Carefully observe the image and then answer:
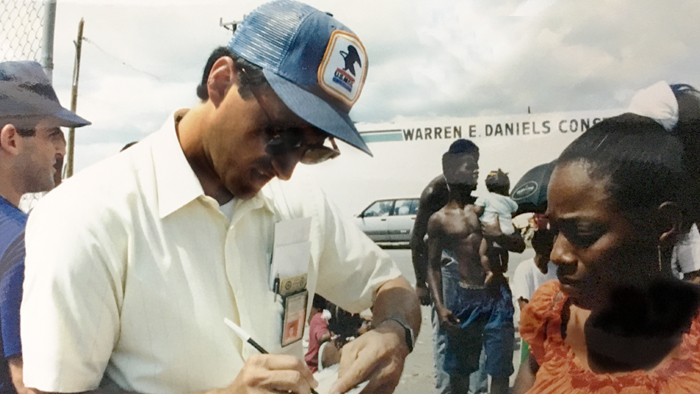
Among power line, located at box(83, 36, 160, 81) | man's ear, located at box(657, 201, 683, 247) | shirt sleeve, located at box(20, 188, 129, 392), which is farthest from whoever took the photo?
power line, located at box(83, 36, 160, 81)

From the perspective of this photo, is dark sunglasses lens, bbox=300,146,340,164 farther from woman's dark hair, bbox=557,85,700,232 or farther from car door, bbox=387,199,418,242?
woman's dark hair, bbox=557,85,700,232

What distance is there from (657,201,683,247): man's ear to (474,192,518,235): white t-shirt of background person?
Answer: 367 mm

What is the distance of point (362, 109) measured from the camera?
139 centimetres

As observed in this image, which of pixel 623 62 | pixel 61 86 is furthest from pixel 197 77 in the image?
pixel 623 62

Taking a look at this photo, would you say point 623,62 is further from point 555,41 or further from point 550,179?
point 550,179

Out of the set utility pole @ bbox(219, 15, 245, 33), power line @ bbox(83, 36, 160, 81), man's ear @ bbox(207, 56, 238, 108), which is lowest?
man's ear @ bbox(207, 56, 238, 108)

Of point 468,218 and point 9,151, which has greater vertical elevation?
point 9,151

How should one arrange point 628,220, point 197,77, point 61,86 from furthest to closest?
point 61,86
point 197,77
point 628,220

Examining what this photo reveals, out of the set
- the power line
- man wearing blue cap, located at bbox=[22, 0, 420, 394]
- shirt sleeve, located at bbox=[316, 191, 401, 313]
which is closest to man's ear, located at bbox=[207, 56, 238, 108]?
man wearing blue cap, located at bbox=[22, 0, 420, 394]

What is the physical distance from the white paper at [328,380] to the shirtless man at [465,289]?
0.82 ft

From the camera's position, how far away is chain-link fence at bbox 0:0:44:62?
1.54 m

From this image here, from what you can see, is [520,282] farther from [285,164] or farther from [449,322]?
[285,164]

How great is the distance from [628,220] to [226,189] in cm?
102

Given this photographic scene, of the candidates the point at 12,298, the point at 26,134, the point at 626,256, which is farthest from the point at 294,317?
the point at 26,134
